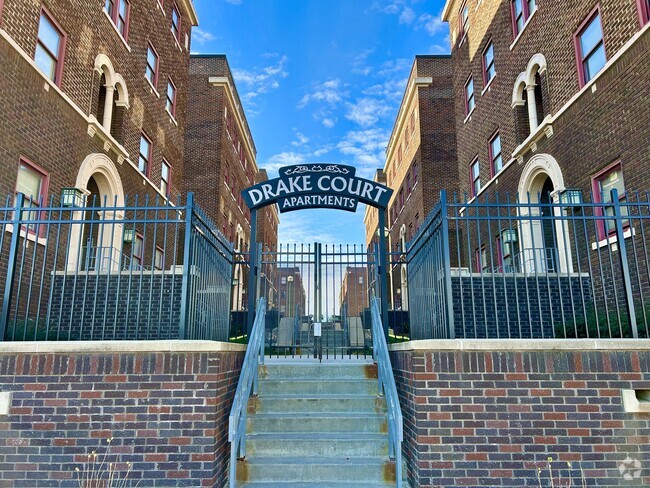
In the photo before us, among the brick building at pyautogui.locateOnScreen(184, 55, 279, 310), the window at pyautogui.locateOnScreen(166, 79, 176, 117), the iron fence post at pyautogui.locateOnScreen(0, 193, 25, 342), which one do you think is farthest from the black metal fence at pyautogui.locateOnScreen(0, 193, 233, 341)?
the brick building at pyautogui.locateOnScreen(184, 55, 279, 310)

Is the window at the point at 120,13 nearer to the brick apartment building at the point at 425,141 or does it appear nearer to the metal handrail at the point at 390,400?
the metal handrail at the point at 390,400

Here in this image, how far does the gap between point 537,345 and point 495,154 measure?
1302 cm


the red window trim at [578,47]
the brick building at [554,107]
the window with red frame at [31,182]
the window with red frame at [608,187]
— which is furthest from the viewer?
the red window trim at [578,47]

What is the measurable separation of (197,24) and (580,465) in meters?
23.0

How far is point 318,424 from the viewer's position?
5.79 metres

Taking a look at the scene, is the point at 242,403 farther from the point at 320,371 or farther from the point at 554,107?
the point at 554,107

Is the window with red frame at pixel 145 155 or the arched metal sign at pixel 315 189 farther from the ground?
the window with red frame at pixel 145 155

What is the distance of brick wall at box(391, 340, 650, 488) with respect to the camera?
4.47m

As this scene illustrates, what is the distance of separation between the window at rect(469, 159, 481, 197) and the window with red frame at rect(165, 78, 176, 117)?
1199 cm

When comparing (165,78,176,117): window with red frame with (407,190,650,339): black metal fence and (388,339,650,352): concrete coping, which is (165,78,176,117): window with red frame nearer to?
(407,190,650,339): black metal fence

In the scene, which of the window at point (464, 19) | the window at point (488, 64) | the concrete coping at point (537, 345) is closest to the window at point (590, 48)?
the window at point (488, 64)

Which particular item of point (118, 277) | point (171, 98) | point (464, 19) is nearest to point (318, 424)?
point (118, 277)

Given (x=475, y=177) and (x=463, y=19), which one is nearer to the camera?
(x=475, y=177)

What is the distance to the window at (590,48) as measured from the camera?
411 inches
